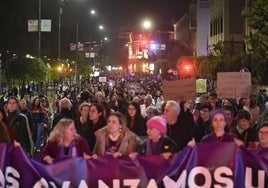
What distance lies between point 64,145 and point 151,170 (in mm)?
1144

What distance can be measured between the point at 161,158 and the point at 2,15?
3644cm

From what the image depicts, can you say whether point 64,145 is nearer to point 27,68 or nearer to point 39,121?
point 39,121

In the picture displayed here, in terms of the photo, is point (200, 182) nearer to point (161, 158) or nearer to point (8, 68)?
point (161, 158)

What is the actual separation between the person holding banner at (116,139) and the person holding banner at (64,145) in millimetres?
242

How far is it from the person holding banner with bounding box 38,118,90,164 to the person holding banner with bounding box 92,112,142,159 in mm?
242

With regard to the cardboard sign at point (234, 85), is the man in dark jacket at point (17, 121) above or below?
below

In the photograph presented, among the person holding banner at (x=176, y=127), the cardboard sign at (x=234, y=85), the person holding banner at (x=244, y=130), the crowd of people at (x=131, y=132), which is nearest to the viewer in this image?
the crowd of people at (x=131, y=132)

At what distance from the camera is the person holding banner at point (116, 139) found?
7496 mm

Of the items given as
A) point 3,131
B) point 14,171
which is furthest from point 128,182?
point 3,131

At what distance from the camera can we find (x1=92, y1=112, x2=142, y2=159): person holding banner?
24.6ft

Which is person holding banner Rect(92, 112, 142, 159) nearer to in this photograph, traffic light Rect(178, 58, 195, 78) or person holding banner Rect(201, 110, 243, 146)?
person holding banner Rect(201, 110, 243, 146)

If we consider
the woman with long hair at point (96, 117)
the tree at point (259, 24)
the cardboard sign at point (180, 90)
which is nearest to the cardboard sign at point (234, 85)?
the cardboard sign at point (180, 90)

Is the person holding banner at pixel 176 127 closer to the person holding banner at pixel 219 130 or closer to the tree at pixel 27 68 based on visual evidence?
the person holding banner at pixel 219 130

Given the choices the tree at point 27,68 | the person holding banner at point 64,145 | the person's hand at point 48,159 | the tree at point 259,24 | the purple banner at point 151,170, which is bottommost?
the purple banner at point 151,170
